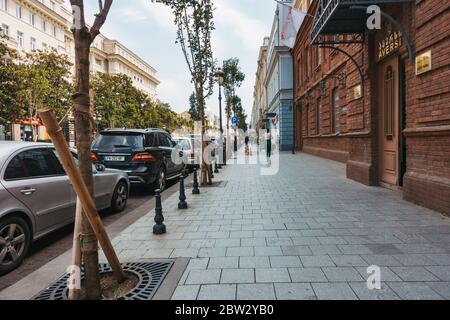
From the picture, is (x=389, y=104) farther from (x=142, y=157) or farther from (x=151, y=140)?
(x=142, y=157)

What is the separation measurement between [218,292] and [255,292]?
35 centimetres

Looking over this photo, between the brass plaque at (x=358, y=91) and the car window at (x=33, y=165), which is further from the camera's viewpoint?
the brass plaque at (x=358, y=91)

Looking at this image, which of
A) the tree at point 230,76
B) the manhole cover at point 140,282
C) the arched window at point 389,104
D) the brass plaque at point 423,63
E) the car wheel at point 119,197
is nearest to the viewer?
the manhole cover at point 140,282

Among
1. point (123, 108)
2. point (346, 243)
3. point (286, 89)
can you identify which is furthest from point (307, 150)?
point (123, 108)

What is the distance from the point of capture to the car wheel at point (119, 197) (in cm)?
744

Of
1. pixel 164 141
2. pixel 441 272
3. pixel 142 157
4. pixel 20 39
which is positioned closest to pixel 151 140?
pixel 142 157

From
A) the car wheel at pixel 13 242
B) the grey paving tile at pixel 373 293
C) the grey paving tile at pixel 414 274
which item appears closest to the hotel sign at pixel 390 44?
the grey paving tile at pixel 414 274

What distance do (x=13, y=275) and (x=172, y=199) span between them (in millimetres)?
4674

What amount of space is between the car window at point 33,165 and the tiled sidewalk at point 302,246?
154 cm

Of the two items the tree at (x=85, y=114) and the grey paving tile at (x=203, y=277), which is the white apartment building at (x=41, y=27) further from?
the grey paving tile at (x=203, y=277)

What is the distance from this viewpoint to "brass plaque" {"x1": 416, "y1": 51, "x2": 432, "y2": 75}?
627 centimetres

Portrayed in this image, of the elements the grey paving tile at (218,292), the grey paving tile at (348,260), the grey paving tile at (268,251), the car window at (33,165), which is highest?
the car window at (33,165)

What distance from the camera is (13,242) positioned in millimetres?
4328
